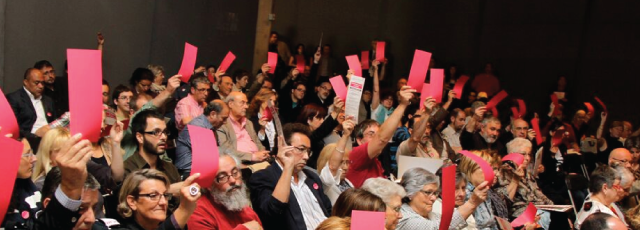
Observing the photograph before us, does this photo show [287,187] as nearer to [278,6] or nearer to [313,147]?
[313,147]

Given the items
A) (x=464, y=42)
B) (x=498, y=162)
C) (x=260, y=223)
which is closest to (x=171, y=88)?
(x=260, y=223)

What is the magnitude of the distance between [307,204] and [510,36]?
413 inches

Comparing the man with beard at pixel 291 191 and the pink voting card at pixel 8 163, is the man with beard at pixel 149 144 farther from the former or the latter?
the pink voting card at pixel 8 163

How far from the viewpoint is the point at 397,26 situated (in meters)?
15.9

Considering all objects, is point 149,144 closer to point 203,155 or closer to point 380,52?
point 203,155

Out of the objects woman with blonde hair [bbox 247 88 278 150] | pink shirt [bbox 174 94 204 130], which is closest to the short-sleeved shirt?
woman with blonde hair [bbox 247 88 278 150]

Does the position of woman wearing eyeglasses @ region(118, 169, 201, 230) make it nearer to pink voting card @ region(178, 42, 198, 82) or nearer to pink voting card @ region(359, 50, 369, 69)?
pink voting card @ region(178, 42, 198, 82)

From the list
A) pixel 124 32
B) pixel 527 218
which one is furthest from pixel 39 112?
pixel 527 218

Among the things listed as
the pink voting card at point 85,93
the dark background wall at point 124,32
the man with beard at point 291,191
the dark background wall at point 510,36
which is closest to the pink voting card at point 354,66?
the man with beard at point 291,191

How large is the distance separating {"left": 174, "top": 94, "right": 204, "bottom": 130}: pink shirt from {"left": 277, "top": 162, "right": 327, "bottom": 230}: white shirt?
2574mm

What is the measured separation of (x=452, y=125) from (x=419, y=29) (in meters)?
7.24

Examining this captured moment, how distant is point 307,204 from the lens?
485 centimetres

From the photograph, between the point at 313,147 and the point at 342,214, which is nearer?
the point at 342,214

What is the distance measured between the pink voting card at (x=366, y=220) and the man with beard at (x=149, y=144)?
1.96 meters
